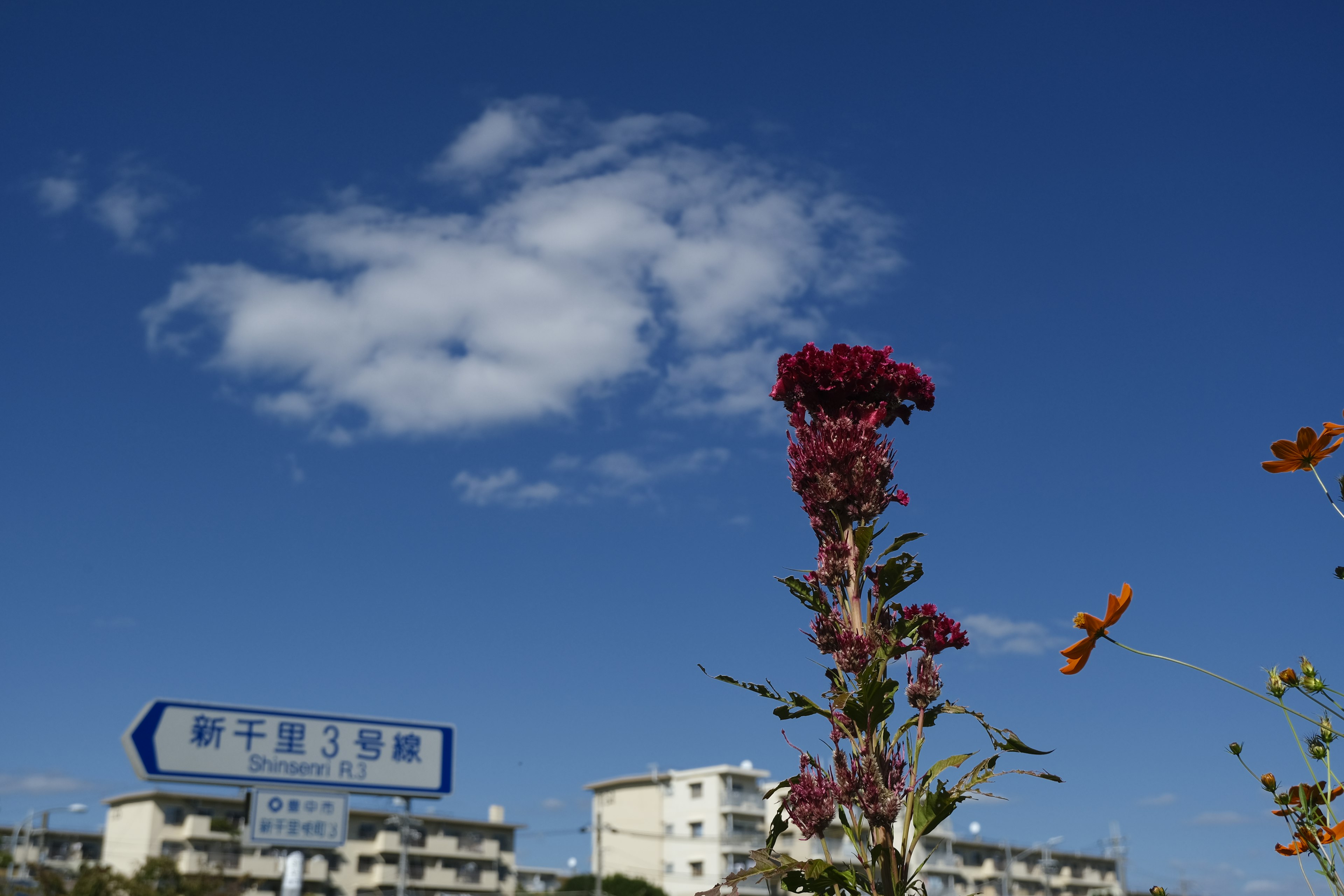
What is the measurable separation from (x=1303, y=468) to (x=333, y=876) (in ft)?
196

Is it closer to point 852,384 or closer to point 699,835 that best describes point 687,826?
point 699,835

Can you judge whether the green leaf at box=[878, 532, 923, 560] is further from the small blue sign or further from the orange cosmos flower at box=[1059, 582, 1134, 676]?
the small blue sign

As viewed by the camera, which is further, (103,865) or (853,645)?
(103,865)

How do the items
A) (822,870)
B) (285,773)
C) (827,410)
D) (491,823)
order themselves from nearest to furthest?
(822,870) → (827,410) → (285,773) → (491,823)

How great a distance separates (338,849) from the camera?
181 feet

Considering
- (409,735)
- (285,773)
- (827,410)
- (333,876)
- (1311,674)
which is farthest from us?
(333,876)

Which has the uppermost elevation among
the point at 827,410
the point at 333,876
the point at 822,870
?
the point at 827,410

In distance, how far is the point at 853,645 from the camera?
318 cm

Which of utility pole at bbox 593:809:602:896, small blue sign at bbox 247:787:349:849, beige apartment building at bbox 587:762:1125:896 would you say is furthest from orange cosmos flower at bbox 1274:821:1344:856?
beige apartment building at bbox 587:762:1125:896

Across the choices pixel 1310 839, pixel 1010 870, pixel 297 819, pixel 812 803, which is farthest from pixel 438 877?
pixel 1310 839

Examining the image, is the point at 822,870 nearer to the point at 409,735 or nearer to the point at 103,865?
the point at 409,735

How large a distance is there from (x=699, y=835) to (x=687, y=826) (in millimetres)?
1153

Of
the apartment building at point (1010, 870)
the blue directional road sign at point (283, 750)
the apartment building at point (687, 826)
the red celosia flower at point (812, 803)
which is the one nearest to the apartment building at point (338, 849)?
the apartment building at point (687, 826)

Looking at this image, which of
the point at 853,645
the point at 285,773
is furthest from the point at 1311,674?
the point at 285,773
